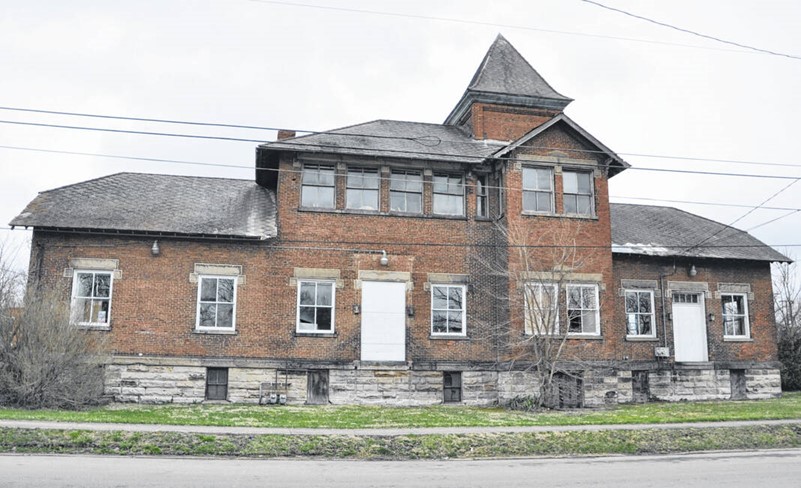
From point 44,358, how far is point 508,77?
1822cm

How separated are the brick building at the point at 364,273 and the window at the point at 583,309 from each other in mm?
44

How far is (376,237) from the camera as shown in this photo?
2255 centimetres

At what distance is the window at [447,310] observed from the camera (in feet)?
74.2

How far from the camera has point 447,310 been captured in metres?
22.6

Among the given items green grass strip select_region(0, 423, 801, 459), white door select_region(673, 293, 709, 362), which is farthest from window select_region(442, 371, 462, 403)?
white door select_region(673, 293, 709, 362)

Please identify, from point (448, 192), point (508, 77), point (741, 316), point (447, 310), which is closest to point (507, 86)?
point (508, 77)

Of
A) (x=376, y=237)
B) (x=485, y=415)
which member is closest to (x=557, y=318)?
(x=485, y=415)

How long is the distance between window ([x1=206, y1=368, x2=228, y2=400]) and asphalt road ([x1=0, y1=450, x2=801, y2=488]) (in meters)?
9.69

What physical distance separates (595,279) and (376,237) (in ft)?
23.4

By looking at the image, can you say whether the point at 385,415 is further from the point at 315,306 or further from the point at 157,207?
the point at 157,207

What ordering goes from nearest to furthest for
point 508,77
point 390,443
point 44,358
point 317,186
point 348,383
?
point 390,443 → point 44,358 → point 348,383 → point 317,186 → point 508,77

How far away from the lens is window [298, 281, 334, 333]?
21.9m

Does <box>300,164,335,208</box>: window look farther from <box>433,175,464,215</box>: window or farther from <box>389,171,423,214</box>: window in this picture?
<box>433,175,464,215</box>: window

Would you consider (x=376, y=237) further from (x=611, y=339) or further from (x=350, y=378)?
(x=611, y=339)
